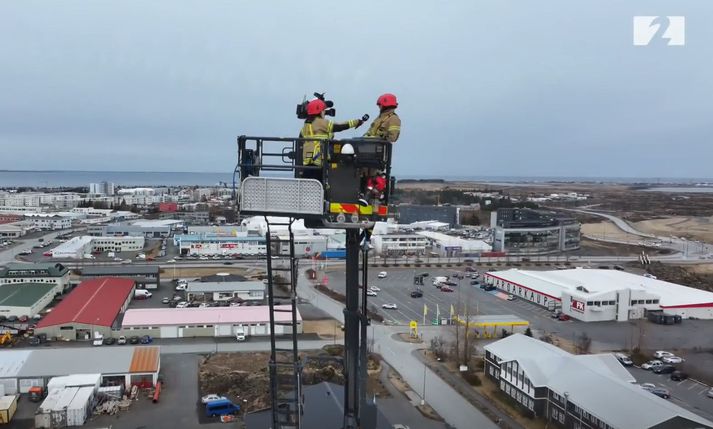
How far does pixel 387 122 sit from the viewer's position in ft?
6.54

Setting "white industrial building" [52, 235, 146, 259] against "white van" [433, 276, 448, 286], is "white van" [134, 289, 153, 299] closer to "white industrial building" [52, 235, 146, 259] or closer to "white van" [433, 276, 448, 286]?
"white industrial building" [52, 235, 146, 259]

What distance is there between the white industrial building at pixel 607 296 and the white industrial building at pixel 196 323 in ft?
17.8

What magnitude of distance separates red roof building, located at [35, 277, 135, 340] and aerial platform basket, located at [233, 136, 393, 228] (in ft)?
25.9

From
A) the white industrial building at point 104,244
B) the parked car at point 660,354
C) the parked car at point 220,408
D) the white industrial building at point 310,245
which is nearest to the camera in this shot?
the parked car at point 220,408

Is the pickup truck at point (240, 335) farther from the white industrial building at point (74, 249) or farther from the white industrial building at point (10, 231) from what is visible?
the white industrial building at point (10, 231)

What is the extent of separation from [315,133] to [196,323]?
7.61m

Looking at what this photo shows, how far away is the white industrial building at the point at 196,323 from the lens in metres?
8.73

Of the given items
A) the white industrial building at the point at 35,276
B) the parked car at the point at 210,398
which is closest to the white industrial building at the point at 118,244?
the white industrial building at the point at 35,276

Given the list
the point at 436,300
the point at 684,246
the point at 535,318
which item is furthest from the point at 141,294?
the point at 684,246

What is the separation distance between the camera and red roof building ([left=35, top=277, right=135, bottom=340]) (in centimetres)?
860

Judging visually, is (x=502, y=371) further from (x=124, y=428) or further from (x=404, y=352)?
(x=124, y=428)

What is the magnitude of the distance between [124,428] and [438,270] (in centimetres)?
1116

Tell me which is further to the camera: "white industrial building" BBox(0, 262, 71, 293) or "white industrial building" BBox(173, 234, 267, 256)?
"white industrial building" BBox(173, 234, 267, 256)

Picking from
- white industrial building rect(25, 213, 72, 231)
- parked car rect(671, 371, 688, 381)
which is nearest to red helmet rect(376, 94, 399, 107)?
parked car rect(671, 371, 688, 381)
